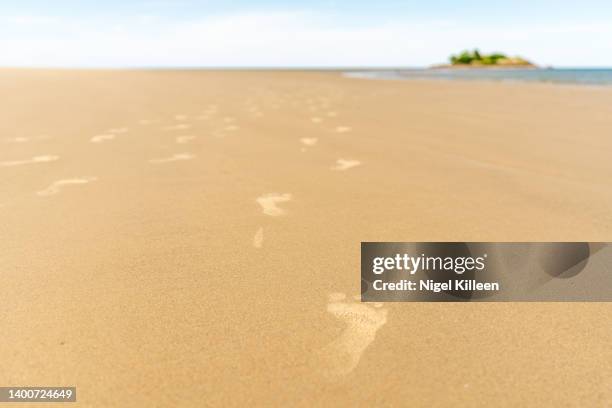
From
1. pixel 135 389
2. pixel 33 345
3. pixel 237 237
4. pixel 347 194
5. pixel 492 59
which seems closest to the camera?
pixel 135 389

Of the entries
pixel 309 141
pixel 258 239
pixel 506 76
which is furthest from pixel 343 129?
pixel 506 76

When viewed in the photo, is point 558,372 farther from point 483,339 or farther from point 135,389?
point 135,389

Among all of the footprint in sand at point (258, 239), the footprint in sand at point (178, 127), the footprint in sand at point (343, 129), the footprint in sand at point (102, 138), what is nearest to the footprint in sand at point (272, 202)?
→ the footprint in sand at point (258, 239)

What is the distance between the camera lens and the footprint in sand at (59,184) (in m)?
2.78

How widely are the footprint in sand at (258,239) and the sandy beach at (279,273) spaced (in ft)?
0.04

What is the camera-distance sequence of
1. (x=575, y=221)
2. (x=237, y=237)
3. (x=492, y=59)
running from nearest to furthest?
1. (x=237, y=237)
2. (x=575, y=221)
3. (x=492, y=59)

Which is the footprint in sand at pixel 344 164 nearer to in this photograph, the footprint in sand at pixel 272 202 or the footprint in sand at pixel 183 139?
the footprint in sand at pixel 272 202

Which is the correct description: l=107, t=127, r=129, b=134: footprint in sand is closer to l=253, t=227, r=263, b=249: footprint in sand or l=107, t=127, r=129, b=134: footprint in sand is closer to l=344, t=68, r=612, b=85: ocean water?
l=253, t=227, r=263, b=249: footprint in sand

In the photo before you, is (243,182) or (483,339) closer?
(483,339)

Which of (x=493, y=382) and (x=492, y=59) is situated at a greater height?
(x=492, y=59)

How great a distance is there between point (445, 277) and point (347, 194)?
115 cm

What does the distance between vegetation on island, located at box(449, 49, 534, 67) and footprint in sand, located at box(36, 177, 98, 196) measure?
98190mm

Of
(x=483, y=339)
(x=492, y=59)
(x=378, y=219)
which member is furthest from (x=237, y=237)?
(x=492, y=59)

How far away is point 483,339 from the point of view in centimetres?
136
